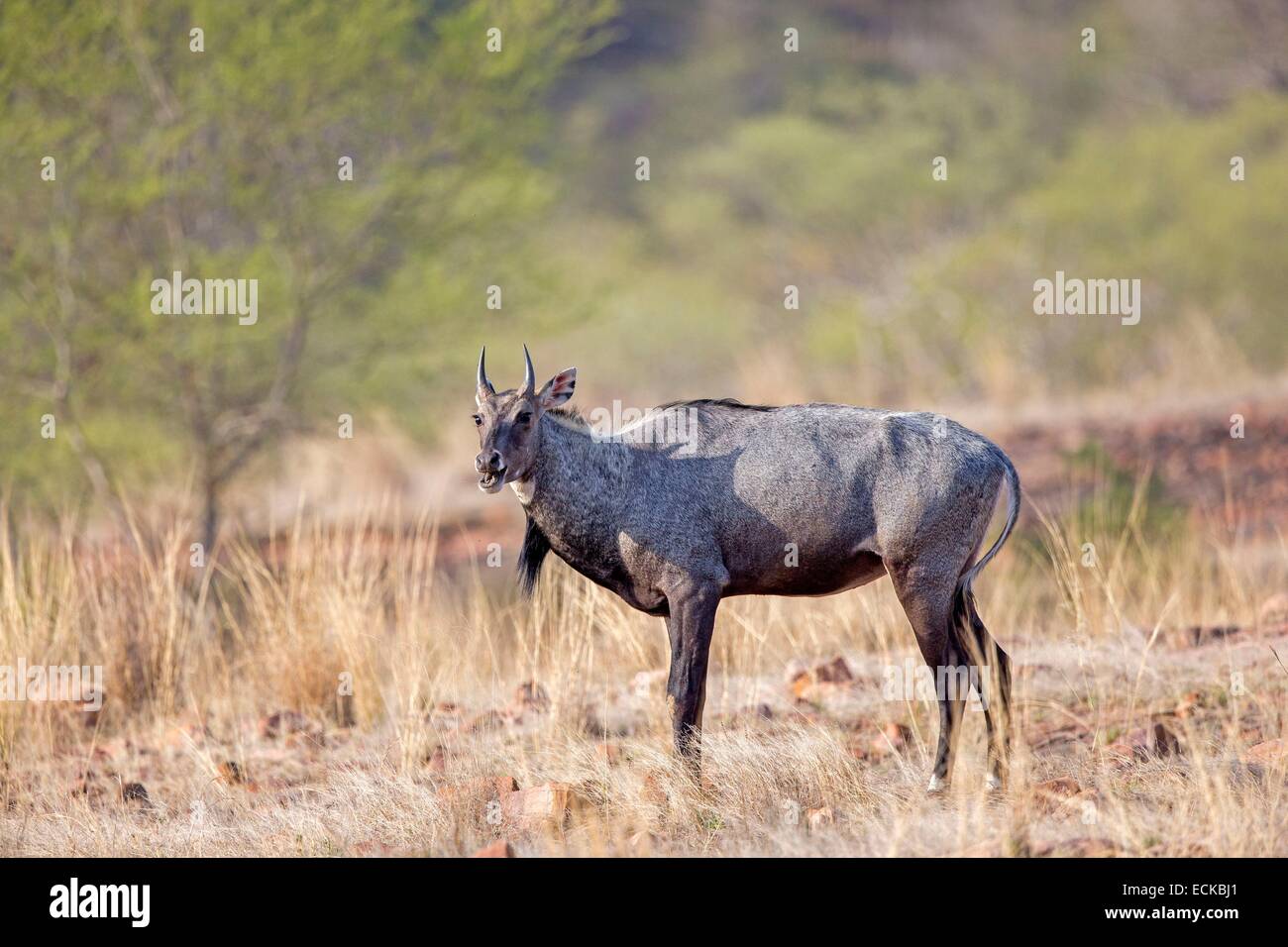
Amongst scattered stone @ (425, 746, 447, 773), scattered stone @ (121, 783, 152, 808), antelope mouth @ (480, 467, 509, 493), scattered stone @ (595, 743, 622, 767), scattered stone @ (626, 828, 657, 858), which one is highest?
antelope mouth @ (480, 467, 509, 493)

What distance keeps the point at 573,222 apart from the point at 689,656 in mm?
32933

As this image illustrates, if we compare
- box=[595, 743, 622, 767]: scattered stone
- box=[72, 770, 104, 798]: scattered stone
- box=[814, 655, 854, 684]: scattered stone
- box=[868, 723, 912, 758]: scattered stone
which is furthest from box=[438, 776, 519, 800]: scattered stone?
box=[814, 655, 854, 684]: scattered stone

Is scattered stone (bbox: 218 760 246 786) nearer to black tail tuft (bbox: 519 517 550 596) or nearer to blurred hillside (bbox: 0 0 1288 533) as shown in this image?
black tail tuft (bbox: 519 517 550 596)

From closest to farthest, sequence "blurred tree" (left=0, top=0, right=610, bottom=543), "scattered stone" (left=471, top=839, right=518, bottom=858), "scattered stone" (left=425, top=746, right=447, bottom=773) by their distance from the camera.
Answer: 1. "scattered stone" (left=471, top=839, right=518, bottom=858)
2. "scattered stone" (left=425, top=746, right=447, bottom=773)
3. "blurred tree" (left=0, top=0, right=610, bottom=543)

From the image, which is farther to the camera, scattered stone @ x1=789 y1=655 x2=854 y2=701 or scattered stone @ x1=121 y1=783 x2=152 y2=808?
scattered stone @ x1=789 y1=655 x2=854 y2=701

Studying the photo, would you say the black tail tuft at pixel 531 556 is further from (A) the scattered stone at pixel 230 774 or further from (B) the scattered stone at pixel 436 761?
(A) the scattered stone at pixel 230 774

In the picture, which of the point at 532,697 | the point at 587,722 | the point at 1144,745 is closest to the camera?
the point at 1144,745

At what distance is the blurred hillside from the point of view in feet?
51.3

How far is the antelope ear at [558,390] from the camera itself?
7207 millimetres

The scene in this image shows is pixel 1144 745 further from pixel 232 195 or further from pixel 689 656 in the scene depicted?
pixel 232 195

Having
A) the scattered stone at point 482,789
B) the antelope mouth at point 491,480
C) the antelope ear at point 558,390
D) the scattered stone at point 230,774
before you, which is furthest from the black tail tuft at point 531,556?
the scattered stone at point 230,774

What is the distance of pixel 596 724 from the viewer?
28.4ft

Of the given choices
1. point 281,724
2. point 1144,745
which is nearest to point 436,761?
point 281,724

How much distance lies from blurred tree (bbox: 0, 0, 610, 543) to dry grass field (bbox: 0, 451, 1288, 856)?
16.2 feet
